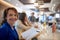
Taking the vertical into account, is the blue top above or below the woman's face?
below

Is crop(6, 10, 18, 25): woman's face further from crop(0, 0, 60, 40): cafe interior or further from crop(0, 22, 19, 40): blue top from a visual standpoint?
crop(0, 0, 60, 40): cafe interior

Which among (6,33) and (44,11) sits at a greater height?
(44,11)

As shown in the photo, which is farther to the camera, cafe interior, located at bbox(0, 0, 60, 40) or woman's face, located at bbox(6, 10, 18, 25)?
cafe interior, located at bbox(0, 0, 60, 40)

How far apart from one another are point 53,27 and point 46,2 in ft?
1.44

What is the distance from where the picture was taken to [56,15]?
2.18 m

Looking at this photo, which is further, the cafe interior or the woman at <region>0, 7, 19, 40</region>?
the cafe interior

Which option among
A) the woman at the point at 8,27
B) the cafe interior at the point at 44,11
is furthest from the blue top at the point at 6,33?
the cafe interior at the point at 44,11

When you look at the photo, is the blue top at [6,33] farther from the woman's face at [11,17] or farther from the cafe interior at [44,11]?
the cafe interior at [44,11]

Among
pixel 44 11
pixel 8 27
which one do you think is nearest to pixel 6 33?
pixel 8 27

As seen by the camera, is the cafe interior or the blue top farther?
the cafe interior

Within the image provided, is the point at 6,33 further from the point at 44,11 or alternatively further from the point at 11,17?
the point at 44,11

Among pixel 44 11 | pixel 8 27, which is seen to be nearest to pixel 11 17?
pixel 8 27

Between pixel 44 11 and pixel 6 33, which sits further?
pixel 44 11

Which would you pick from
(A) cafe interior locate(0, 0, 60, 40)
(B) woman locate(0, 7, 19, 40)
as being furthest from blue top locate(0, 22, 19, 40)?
(A) cafe interior locate(0, 0, 60, 40)
